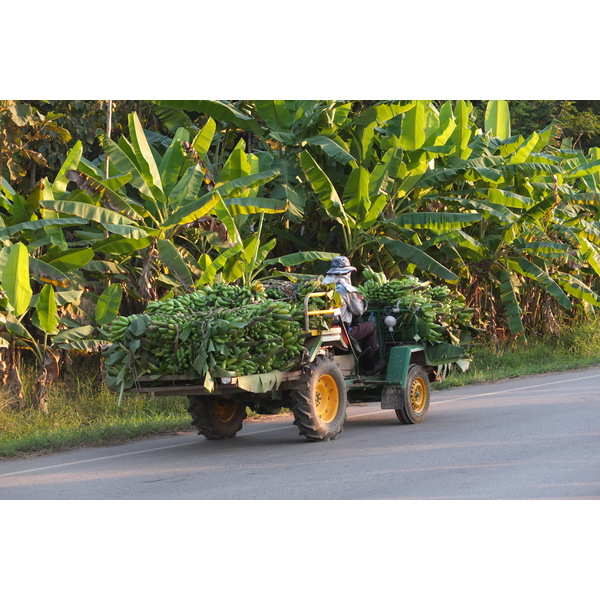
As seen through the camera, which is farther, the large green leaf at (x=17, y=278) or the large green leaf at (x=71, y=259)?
the large green leaf at (x=71, y=259)

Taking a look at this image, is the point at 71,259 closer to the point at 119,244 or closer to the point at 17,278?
the point at 119,244

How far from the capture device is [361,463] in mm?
9414

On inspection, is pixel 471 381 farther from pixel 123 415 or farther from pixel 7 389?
pixel 7 389

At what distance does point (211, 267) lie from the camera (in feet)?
44.9

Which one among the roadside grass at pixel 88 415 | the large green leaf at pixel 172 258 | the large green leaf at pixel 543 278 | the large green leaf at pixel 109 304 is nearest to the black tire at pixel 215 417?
the roadside grass at pixel 88 415

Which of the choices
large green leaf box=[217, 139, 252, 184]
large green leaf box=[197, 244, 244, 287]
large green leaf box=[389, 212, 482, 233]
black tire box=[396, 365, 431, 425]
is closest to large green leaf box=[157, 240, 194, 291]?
large green leaf box=[197, 244, 244, 287]

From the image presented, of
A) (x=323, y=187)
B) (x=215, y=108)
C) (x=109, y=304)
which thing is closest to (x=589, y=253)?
(x=323, y=187)

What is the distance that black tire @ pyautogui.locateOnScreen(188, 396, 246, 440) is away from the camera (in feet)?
37.0

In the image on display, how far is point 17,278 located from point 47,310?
2.31 ft

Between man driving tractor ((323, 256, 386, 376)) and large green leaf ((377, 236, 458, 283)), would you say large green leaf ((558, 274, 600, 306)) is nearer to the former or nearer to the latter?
large green leaf ((377, 236, 458, 283))

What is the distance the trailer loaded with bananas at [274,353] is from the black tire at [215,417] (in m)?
0.01

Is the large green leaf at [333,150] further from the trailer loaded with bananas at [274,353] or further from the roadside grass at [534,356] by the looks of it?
the trailer loaded with bananas at [274,353]

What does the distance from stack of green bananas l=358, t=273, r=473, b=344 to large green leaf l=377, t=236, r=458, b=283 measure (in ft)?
11.2

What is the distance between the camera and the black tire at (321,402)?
10.6 m
